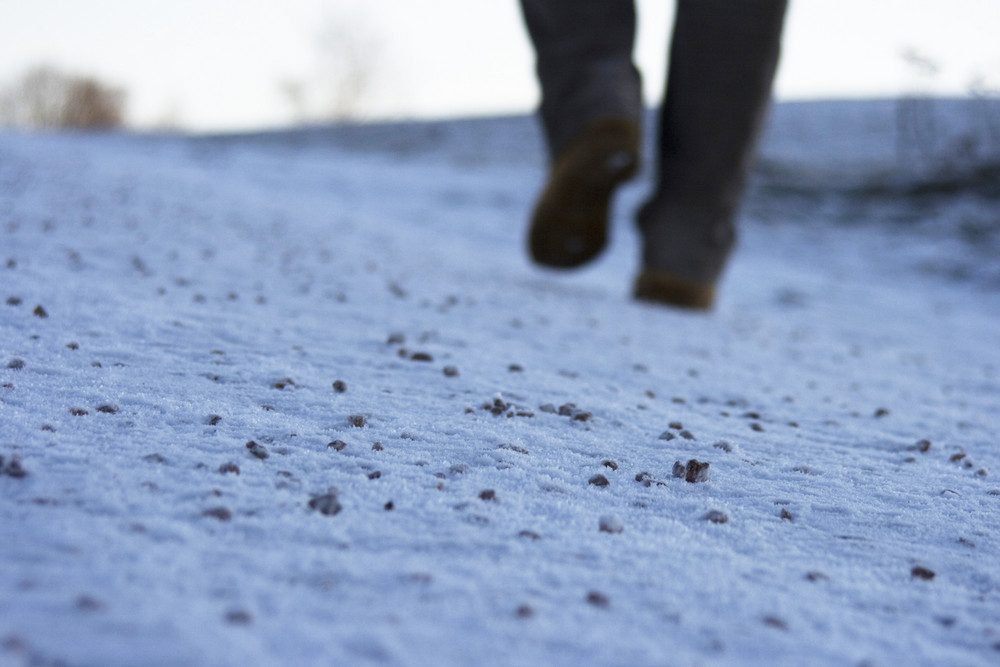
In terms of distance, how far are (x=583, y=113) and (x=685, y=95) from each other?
88 cm

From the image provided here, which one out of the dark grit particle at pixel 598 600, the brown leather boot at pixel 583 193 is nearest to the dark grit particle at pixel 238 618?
the dark grit particle at pixel 598 600

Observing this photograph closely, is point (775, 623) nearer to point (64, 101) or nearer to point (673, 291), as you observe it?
point (673, 291)

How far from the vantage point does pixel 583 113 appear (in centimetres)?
425

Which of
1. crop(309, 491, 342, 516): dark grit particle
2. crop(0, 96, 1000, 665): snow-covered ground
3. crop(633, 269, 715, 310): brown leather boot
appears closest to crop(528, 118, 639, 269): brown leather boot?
crop(0, 96, 1000, 665): snow-covered ground

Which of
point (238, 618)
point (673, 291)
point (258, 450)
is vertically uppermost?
point (673, 291)

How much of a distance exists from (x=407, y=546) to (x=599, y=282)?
5.48m

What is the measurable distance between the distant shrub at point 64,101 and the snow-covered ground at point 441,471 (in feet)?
114

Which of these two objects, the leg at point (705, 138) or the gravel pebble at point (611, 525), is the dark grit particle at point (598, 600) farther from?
the leg at point (705, 138)

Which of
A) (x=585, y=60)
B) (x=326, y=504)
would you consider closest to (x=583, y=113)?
(x=585, y=60)

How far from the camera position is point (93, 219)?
14.5ft

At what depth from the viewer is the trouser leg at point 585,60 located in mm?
4266

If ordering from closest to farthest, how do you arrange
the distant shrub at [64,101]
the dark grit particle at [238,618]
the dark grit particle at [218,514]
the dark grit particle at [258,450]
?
the dark grit particle at [238,618] → the dark grit particle at [218,514] → the dark grit particle at [258,450] → the distant shrub at [64,101]

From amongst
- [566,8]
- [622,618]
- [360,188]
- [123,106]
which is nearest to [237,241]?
[566,8]

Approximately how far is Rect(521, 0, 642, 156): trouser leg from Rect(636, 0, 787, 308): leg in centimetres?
44
